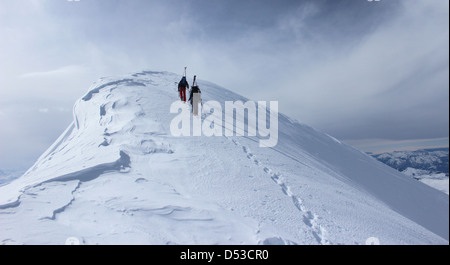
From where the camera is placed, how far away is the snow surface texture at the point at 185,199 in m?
4.69

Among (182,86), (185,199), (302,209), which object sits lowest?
(302,209)

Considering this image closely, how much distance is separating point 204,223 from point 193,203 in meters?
0.81

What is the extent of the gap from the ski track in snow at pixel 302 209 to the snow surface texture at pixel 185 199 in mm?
31

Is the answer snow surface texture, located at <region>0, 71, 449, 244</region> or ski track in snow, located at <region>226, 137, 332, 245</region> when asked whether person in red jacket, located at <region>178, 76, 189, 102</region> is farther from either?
ski track in snow, located at <region>226, 137, 332, 245</region>

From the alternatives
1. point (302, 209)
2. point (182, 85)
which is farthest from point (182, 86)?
point (302, 209)

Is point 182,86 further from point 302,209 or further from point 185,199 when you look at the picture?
point 302,209

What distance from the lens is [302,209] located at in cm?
606

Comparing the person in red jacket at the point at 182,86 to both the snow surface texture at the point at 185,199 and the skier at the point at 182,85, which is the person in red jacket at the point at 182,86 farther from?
the snow surface texture at the point at 185,199

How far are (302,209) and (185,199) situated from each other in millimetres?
3108

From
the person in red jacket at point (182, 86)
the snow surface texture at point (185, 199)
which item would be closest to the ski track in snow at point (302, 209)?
the snow surface texture at point (185, 199)

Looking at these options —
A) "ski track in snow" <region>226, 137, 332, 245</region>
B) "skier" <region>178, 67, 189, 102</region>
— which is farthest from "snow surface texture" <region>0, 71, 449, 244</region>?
"skier" <region>178, 67, 189, 102</region>

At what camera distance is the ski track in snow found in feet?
16.6
